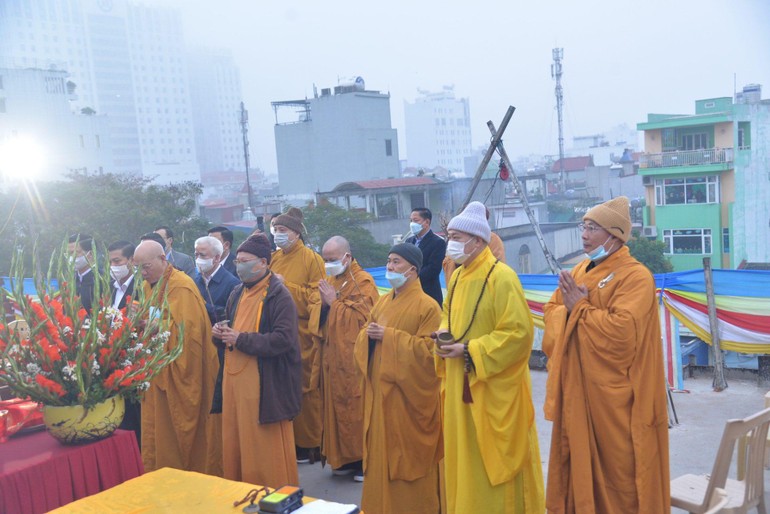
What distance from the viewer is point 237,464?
4.74 m

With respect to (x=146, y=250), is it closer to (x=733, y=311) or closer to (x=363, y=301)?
(x=363, y=301)

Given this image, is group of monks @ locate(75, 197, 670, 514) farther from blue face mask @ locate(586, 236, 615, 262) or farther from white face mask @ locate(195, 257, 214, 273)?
white face mask @ locate(195, 257, 214, 273)

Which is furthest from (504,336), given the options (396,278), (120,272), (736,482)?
(120,272)

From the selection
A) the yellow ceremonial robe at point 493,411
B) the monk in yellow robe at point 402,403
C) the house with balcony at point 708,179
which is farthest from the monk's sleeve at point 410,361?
the house with balcony at point 708,179

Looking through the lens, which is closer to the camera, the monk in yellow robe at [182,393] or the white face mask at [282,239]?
the monk in yellow robe at [182,393]

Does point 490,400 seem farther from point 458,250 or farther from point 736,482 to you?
point 736,482

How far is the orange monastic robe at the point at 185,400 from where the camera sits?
5.14 m

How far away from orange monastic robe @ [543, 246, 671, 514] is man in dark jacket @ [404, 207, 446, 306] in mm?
2551

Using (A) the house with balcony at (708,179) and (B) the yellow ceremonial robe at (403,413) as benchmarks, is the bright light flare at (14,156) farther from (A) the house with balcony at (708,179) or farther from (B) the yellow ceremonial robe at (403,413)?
(B) the yellow ceremonial robe at (403,413)

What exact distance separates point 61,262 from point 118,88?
111 metres

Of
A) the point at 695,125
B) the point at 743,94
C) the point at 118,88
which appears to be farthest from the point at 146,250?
the point at 118,88

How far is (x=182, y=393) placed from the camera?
5129 millimetres

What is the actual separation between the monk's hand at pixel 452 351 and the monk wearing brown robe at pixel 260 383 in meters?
1.04

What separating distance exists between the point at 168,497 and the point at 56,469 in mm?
776
